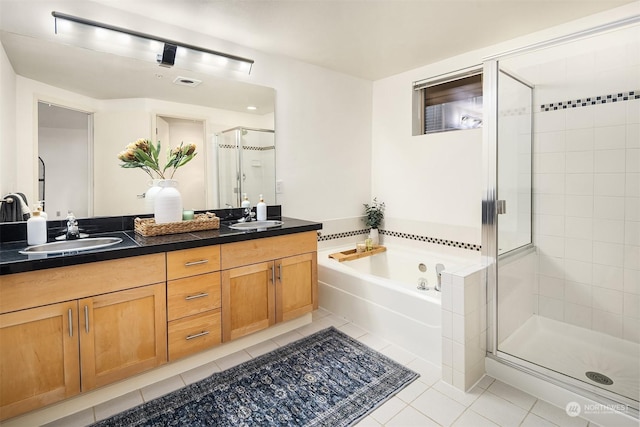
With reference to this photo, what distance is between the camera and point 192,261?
186cm

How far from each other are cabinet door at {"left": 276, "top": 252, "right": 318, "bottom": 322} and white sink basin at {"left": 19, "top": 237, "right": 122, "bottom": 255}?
3.40 ft

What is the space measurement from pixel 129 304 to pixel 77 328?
225 millimetres

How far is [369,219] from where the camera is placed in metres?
3.57

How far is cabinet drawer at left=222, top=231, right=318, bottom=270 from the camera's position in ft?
6.65

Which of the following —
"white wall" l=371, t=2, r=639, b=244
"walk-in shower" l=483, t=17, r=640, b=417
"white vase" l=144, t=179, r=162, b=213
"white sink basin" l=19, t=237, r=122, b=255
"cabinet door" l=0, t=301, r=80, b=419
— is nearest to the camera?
"cabinet door" l=0, t=301, r=80, b=419

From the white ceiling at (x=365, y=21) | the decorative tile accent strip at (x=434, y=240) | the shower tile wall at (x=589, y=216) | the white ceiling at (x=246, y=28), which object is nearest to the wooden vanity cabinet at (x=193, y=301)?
the white ceiling at (x=246, y=28)

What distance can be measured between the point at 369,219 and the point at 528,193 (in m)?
1.58

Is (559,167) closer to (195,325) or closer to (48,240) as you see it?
(195,325)

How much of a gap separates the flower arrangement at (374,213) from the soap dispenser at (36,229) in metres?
2.74

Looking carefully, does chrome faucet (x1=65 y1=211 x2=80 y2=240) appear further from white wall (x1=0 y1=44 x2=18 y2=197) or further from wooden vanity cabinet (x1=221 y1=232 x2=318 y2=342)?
wooden vanity cabinet (x1=221 y1=232 x2=318 y2=342)

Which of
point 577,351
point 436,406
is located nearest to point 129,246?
point 436,406

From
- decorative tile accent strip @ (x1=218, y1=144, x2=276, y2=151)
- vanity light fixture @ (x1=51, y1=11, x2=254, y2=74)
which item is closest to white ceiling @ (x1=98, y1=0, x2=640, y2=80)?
vanity light fixture @ (x1=51, y1=11, x2=254, y2=74)

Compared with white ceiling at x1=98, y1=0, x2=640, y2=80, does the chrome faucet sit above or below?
below

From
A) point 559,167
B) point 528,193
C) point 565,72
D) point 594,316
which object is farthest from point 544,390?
point 565,72
